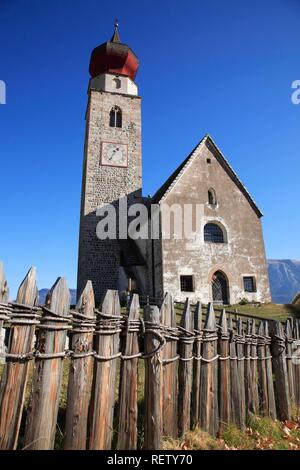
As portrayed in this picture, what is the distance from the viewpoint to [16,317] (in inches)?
95.6

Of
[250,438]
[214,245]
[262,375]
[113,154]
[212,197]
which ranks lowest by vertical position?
[250,438]

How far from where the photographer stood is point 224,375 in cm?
468

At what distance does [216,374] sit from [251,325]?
64.0 inches

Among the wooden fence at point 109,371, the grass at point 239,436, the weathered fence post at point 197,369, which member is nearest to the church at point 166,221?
the grass at point 239,436

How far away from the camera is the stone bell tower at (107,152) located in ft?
81.4

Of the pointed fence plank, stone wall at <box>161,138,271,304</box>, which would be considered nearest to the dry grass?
the pointed fence plank

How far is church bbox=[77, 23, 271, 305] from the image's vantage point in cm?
1953

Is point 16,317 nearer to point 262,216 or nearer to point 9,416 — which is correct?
point 9,416

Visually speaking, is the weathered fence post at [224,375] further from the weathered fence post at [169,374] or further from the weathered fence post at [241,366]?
the weathered fence post at [169,374]

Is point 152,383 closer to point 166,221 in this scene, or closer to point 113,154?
point 166,221

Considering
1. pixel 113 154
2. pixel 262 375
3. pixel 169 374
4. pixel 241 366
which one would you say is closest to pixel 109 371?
pixel 169 374

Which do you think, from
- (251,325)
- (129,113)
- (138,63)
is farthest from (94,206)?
(251,325)

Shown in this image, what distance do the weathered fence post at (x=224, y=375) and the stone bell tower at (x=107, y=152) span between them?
1958 centimetres

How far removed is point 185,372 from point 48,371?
79.9 inches
